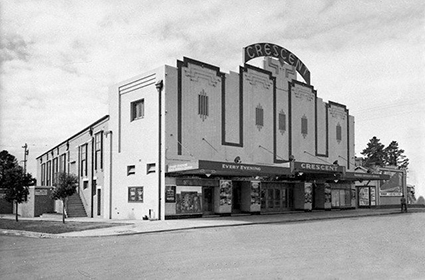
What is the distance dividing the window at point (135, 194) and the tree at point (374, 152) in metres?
70.5

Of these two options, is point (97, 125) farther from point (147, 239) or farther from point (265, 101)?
point (147, 239)

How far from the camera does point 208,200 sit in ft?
106

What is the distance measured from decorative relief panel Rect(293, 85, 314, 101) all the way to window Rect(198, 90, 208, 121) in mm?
11365

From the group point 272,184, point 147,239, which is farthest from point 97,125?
point 147,239

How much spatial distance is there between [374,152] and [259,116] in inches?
2568

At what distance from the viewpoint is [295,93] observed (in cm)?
4038

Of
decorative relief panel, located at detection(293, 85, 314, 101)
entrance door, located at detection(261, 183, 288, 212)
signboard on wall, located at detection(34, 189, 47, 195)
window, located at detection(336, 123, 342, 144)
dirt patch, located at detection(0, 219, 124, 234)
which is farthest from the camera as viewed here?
window, located at detection(336, 123, 342, 144)

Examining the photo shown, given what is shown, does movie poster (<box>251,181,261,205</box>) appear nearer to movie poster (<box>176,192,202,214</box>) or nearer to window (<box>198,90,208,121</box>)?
movie poster (<box>176,192,202,214</box>)

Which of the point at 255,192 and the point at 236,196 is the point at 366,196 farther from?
the point at 236,196

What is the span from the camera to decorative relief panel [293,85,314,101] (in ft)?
133

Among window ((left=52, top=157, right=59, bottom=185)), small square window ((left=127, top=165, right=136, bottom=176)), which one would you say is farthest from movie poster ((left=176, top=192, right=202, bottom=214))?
window ((left=52, top=157, right=59, bottom=185))

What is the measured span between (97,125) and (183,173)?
12715mm

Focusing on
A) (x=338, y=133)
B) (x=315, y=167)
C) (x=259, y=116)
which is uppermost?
(x=259, y=116)

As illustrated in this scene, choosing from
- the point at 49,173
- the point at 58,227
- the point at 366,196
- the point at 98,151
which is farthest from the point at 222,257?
the point at 49,173
